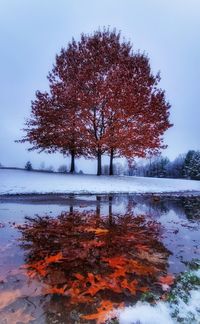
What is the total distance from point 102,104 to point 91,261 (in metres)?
20.0

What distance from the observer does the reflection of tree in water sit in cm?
426

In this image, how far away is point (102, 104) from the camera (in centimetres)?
2458

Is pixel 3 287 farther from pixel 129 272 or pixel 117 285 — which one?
pixel 129 272

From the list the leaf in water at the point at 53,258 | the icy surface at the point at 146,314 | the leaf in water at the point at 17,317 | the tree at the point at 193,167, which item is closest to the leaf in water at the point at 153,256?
the leaf in water at the point at 53,258

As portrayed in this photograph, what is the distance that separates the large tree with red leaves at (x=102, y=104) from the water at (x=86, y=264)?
46.9ft

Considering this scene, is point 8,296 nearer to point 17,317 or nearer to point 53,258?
point 17,317

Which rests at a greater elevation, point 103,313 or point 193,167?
point 193,167

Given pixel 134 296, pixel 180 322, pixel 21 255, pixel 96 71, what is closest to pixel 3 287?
pixel 21 255

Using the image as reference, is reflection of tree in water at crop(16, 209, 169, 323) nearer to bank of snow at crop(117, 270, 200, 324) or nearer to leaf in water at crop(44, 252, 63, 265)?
leaf in water at crop(44, 252, 63, 265)

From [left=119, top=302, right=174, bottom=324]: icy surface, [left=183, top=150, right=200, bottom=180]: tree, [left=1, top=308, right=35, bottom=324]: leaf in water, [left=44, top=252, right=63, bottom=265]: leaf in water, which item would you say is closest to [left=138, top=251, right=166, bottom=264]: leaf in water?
[left=44, top=252, right=63, bottom=265]: leaf in water

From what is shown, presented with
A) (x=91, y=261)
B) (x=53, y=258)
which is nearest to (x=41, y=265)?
(x=53, y=258)

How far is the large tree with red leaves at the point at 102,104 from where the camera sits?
2380cm

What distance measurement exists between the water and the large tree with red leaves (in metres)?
14.3

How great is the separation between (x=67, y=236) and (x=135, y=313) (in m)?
4.41
